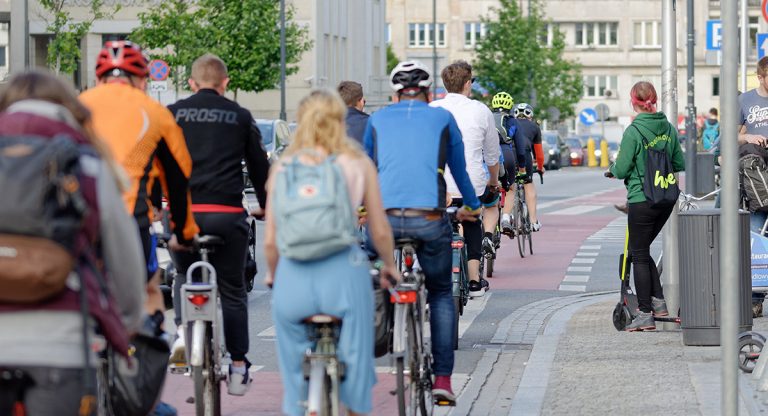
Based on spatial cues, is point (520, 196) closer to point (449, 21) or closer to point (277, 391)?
point (277, 391)

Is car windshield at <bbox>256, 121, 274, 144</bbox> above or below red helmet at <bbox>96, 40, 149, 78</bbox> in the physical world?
below

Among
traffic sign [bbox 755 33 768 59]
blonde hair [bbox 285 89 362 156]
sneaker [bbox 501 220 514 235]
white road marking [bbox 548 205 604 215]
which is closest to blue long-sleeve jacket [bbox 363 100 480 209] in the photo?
blonde hair [bbox 285 89 362 156]

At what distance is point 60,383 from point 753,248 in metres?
9.14

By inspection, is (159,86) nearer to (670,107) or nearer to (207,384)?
(670,107)

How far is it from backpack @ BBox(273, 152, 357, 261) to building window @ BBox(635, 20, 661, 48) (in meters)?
114

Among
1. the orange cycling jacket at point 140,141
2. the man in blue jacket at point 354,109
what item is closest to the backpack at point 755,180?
the man in blue jacket at point 354,109

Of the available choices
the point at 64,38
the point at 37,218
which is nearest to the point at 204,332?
the point at 37,218

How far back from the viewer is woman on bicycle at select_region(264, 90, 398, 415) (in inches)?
239

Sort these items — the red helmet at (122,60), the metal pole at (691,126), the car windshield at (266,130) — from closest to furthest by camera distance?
the red helmet at (122,60), the metal pole at (691,126), the car windshield at (266,130)

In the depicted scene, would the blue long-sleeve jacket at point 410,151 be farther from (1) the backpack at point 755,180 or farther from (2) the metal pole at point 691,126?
(2) the metal pole at point 691,126

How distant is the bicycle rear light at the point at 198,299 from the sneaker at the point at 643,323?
5.30m

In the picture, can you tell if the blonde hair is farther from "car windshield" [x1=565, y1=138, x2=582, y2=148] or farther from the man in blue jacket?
"car windshield" [x1=565, y1=138, x2=582, y2=148]

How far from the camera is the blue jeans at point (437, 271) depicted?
8094 mm

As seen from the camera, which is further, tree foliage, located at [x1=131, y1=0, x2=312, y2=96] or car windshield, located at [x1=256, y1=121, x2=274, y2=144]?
tree foliage, located at [x1=131, y1=0, x2=312, y2=96]
